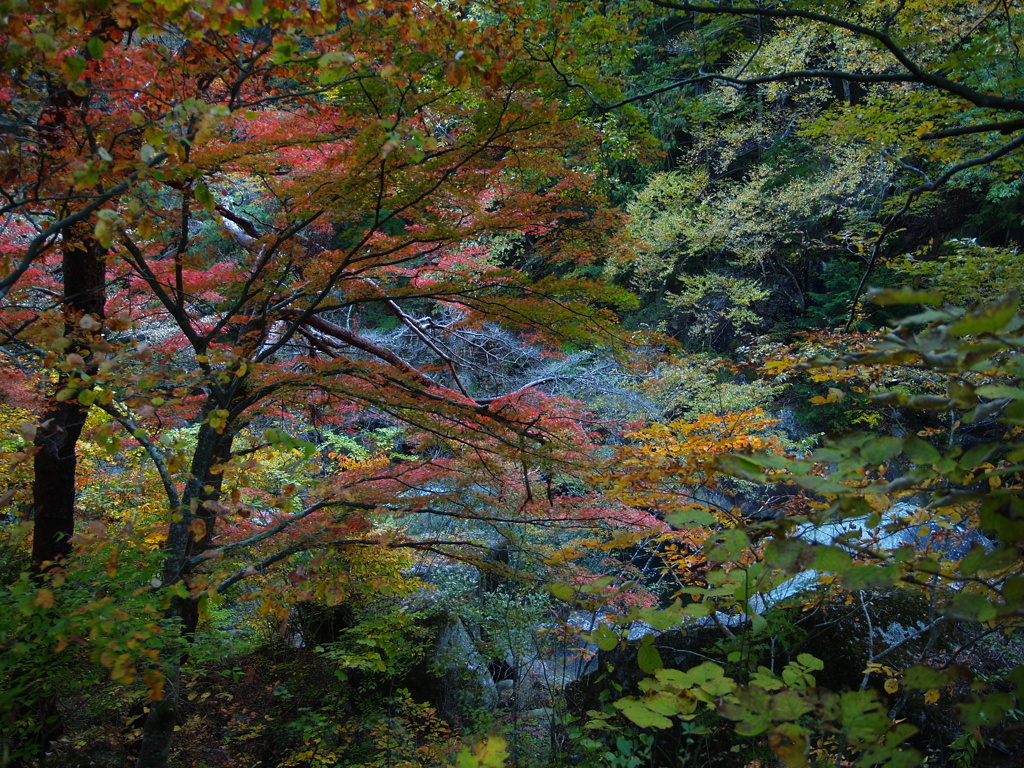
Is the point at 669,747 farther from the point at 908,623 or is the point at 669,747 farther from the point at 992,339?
the point at 992,339

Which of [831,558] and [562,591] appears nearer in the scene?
[831,558]

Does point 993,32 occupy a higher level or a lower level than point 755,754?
higher

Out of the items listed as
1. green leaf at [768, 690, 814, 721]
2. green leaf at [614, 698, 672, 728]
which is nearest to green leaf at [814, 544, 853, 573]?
green leaf at [768, 690, 814, 721]

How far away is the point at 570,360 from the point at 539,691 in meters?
5.24

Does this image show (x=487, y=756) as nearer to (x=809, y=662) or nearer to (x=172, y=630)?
(x=809, y=662)

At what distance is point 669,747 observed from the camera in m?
3.44

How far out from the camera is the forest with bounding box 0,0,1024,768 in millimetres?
997

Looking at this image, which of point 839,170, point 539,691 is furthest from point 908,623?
point 839,170

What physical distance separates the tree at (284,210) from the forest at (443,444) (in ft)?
0.09

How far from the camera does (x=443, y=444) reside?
356 cm

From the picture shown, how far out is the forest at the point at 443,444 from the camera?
997 mm

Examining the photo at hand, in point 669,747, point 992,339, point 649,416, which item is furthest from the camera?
point 649,416

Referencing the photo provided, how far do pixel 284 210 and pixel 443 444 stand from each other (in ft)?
5.45

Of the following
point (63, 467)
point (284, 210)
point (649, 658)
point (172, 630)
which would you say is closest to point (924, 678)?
point (649, 658)
